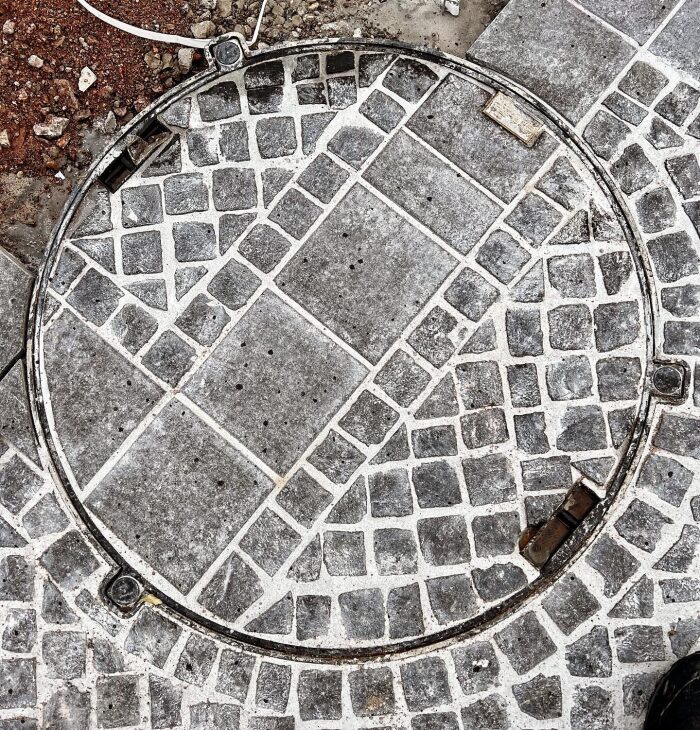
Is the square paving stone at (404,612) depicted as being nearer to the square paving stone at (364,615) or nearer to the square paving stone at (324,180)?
the square paving stone at (364,615)

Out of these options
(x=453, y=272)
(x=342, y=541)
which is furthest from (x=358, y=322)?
(x=342, y=541)

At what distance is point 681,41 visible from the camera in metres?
4.54

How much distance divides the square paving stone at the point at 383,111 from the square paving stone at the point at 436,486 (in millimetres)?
2492

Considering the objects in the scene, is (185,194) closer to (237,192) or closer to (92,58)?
(237,192)

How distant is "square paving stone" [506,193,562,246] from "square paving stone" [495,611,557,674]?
2674mm

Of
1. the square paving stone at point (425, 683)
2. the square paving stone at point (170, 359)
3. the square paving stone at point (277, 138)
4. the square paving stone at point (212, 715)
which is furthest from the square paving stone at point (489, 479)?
the square paving stone at point (277, 138)

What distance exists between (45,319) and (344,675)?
3.32 meters

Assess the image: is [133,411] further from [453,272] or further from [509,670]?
[509,670]

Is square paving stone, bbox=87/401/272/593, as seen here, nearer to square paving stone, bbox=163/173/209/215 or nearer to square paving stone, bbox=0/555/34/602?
square paving stone, bbox=0/555/34/602

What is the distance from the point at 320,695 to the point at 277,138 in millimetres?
3971

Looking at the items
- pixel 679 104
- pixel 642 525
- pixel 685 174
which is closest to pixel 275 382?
pixel 642 525

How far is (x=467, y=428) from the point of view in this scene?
4.35 meters

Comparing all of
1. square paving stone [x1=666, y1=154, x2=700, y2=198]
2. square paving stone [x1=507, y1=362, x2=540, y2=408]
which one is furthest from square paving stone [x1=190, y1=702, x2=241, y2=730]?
square paving stone [x1=666, y1=154, x2=700, y2=198]

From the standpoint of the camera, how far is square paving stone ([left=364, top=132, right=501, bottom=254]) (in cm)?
443
